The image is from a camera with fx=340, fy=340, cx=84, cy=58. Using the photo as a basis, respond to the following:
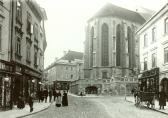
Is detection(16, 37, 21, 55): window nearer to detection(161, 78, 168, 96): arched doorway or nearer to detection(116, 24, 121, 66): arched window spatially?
detection(161, 78, 168, 96): arched doorway

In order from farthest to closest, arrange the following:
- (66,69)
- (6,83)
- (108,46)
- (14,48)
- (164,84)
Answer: (66,69) < (108,46) < (164,84) < (14,48) < (6,83)

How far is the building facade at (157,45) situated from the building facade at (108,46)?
26.3 metres

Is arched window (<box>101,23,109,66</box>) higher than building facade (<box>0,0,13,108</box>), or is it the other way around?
arched window (<box>101,23,109,66</box>)

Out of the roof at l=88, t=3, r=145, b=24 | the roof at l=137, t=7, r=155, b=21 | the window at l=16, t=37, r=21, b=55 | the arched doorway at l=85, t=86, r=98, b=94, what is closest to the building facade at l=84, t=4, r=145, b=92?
the roof at l=88, t=3, r=145, b=24

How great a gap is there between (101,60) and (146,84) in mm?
29599

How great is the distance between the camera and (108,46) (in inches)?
2682

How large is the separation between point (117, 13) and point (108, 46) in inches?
324

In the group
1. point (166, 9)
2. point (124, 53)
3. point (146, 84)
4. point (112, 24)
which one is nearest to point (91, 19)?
point (112, 24)

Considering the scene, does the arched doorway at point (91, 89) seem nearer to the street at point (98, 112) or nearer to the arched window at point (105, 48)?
the arched window at point (105, 48)

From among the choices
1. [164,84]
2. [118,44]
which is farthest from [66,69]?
[164,84]

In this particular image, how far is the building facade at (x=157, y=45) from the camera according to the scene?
105 feet

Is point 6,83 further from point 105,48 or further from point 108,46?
point 105,48

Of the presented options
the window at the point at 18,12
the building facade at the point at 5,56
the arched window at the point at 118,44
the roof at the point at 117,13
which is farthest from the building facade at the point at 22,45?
the roof at the point at 117,13

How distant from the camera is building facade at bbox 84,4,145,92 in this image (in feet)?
222
